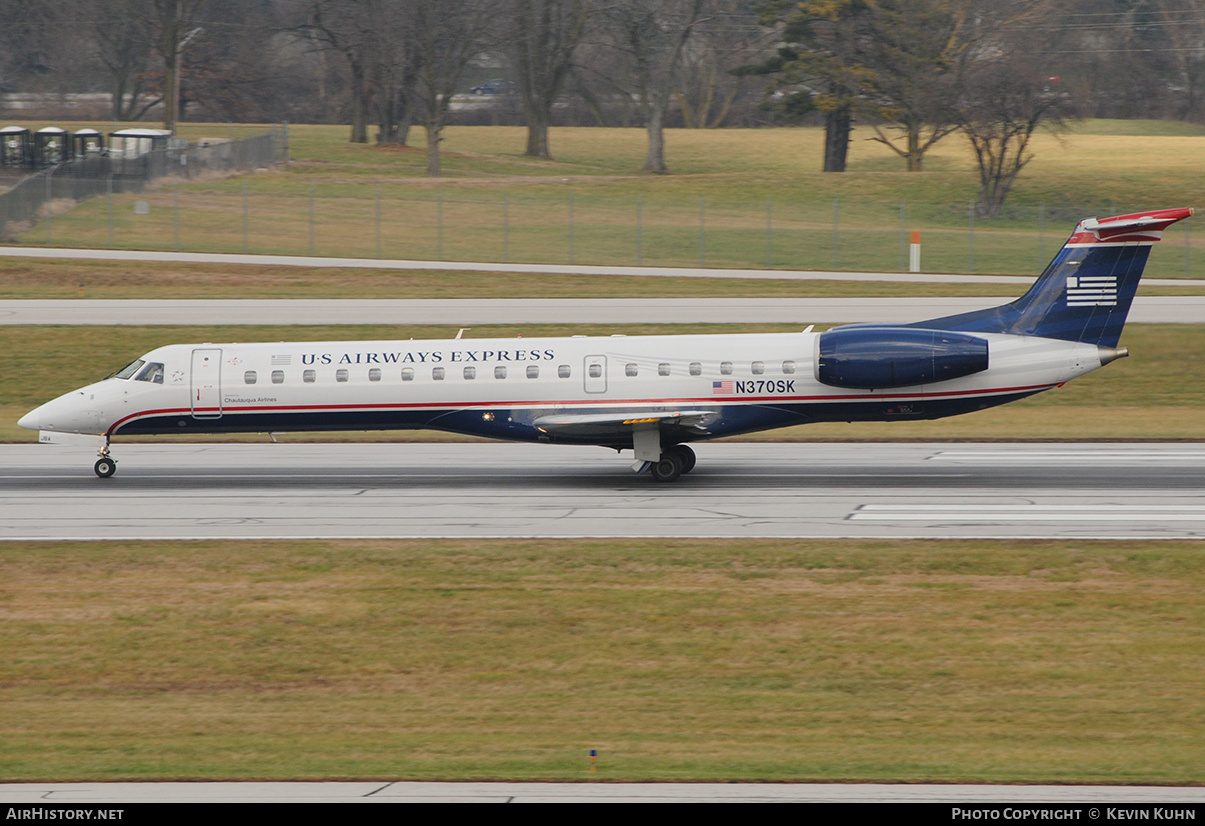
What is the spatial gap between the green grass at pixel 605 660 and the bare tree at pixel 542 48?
2940 inches

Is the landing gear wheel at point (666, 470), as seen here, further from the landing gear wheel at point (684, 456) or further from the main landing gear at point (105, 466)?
the main landing gear at point (105, 466)

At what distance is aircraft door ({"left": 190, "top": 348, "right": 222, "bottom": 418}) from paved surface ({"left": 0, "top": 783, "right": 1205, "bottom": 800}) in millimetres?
14617

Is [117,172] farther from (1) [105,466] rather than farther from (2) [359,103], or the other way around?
(1) [105,466]

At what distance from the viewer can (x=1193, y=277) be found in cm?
5300

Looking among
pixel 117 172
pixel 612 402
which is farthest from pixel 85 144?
pixel 612 402

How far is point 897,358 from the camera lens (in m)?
23.6

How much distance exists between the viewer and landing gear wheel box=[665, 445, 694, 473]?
25.1 metres

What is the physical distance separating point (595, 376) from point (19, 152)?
64782 mm

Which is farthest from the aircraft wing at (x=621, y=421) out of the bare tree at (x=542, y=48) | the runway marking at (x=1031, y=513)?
the bare tree at (x=542, y=48)

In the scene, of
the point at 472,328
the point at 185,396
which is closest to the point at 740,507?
the point at 185,396

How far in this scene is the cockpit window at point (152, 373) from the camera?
25.7 m
